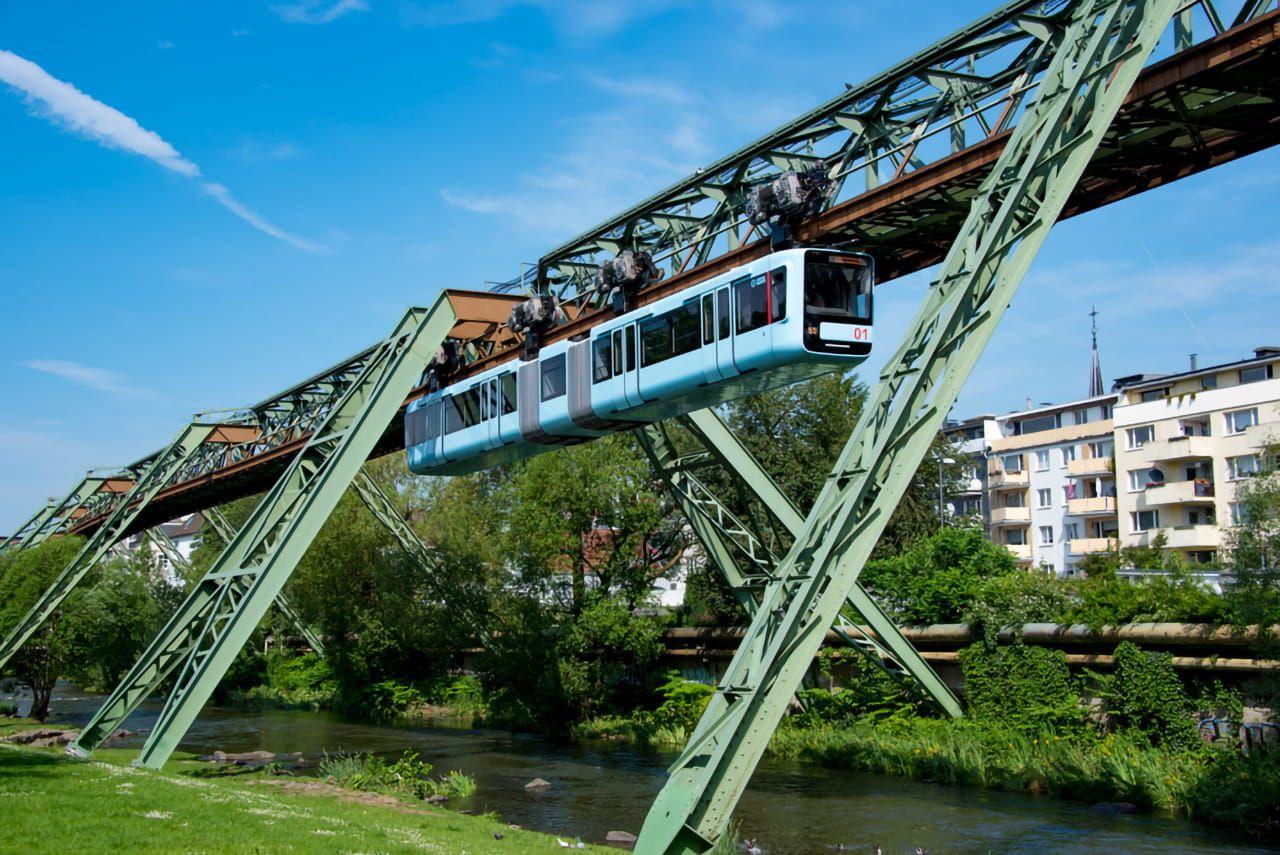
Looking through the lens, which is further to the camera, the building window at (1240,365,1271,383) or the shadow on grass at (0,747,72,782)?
the building window at (1240,365,1271,383)

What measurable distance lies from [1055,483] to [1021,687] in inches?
2065

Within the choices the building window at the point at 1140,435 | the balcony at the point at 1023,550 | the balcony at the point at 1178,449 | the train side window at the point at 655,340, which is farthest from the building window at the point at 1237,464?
the train side window at the point at 655,340

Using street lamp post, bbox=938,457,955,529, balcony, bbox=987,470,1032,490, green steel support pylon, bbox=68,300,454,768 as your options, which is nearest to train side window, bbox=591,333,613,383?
green steel support pylon, bbox=68,300,454,768

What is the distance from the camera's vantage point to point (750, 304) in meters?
19.7

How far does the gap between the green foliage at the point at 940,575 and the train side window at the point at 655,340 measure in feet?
52.0

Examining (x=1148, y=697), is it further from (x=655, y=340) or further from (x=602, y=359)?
(x=602, y=359)

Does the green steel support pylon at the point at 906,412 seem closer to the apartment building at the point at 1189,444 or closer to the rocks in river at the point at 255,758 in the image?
the rocks in river at the point at 255,758

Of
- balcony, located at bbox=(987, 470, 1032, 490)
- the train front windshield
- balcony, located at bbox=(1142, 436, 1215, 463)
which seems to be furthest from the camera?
balcony, located at bbox=(987, 470, 1032, 490)

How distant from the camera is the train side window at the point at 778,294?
747 inches

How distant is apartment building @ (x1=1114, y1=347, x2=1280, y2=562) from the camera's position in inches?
2340

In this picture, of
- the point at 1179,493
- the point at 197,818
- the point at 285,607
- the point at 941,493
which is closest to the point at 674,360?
the point at 197,818

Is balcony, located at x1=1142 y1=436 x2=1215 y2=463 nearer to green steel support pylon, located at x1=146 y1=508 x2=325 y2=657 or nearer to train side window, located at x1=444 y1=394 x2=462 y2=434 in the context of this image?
green steel support pylon, located at x1=146 y1=508 x2=325 y2=657

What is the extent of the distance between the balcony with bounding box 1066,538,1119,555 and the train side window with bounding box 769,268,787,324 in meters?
57.9

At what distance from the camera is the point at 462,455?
2933cm
